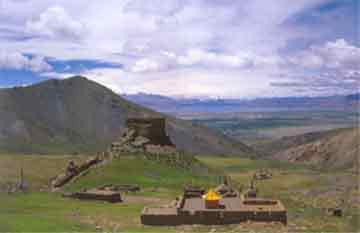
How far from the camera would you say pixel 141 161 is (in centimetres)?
6712

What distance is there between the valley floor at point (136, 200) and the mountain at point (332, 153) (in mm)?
40479

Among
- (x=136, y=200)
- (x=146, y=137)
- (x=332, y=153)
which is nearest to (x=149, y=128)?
(x=146, y=137)

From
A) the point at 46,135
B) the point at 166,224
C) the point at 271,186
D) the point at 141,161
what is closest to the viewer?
the point at 166,224

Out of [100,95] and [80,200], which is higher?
[100,95]

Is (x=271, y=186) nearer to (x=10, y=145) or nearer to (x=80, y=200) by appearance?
(x=80, y=200)

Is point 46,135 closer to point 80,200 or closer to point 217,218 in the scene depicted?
point 80,200

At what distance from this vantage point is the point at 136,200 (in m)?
48.9

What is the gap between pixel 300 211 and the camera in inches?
1766

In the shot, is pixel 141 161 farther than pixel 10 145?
No

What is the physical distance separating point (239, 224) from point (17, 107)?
124 meters

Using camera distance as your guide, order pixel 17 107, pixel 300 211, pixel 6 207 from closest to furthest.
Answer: pixel 6 207 < pixel 300 211 < pixel 17 107

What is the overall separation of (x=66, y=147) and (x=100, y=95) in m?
44.8

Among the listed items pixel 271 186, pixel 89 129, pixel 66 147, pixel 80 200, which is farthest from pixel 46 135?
pixel 80 200

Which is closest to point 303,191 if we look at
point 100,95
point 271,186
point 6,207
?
point 271,186
